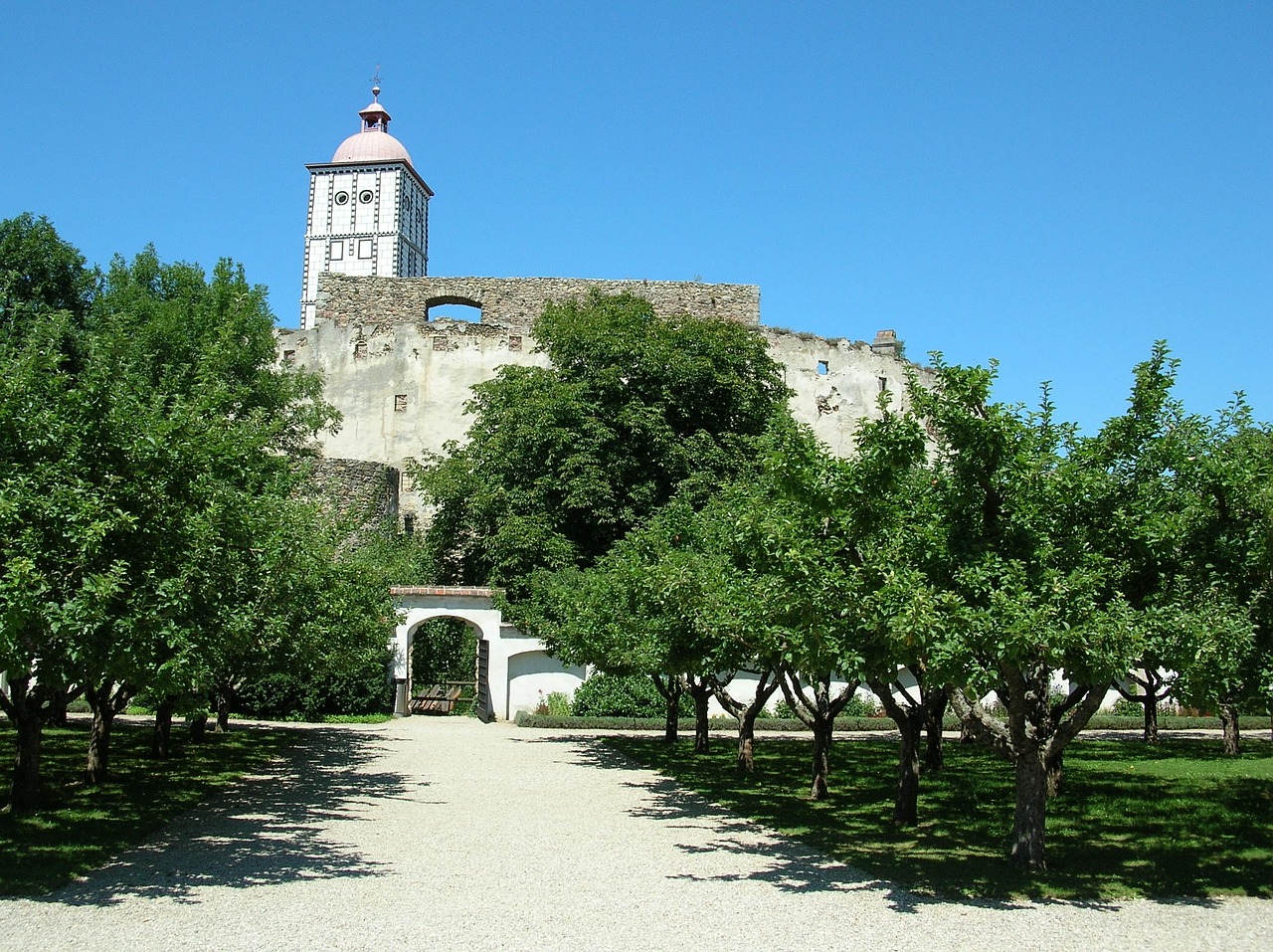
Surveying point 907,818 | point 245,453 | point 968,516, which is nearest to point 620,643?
point 907,818

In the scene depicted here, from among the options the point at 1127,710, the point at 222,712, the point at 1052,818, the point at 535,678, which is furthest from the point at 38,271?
the point at 1127,710

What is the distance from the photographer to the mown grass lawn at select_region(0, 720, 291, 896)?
10.2 metres

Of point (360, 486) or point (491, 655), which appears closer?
point (491, 655)

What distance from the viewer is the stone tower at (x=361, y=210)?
88562 millimetres

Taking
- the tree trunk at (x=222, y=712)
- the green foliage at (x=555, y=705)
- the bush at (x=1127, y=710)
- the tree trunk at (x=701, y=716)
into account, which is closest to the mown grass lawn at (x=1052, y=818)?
the tree trunk at (x=701, y=716)

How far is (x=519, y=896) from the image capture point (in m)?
9.74

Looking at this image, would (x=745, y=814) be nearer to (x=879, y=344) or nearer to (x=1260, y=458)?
(x=1260, y=458)

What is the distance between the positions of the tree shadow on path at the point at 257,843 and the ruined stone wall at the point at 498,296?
2975 centimetres

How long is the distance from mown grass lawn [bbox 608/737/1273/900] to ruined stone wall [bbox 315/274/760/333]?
26826 millimetres

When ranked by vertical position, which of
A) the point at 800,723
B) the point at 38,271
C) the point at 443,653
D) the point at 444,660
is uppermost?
the point at 38,271

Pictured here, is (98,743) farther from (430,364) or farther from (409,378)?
(430,364)

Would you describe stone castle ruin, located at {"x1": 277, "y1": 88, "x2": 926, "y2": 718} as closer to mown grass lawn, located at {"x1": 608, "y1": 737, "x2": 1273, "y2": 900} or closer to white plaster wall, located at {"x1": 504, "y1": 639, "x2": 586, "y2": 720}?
white plaster wall, located at {"x1": 504, "y1": 639, "x2": 586, "y2": 720}

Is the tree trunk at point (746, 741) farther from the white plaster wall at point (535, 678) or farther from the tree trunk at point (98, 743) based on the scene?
the white plaster wall at point (535, 678)

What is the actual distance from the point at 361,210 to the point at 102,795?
79784 millimetres
